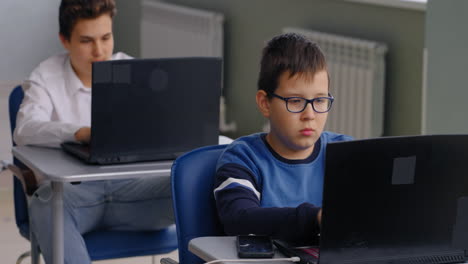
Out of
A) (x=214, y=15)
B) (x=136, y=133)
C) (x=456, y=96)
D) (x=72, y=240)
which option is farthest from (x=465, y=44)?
(x=214, y=15)

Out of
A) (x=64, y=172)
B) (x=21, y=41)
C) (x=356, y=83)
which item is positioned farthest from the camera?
(x=21, y=41)

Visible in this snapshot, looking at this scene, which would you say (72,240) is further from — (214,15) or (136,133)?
Answer: (214,15)

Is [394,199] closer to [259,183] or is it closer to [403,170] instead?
[403,170]

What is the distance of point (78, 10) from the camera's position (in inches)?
105

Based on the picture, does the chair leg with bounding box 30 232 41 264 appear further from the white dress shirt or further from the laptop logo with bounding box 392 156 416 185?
the laptop logo with bounding box 392 156 416 185

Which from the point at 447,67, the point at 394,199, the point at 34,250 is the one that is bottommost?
the point at 34,250

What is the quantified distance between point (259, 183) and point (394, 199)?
40cm

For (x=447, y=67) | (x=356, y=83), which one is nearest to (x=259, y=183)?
(x=447, y=67)

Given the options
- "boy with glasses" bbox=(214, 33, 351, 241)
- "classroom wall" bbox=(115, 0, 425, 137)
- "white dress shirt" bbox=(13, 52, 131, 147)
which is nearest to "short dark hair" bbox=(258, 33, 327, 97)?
"boy with glasses" bbox=(214, 33, 351, 241)

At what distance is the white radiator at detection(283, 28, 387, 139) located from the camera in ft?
11.6

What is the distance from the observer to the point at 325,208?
1.41 meters

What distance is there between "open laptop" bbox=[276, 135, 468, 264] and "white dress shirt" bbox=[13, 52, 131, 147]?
128 cm

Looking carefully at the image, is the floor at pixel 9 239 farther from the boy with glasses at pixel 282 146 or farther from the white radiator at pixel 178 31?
the boy with glasses at pixel 282 146

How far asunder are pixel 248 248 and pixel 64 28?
1409mm
